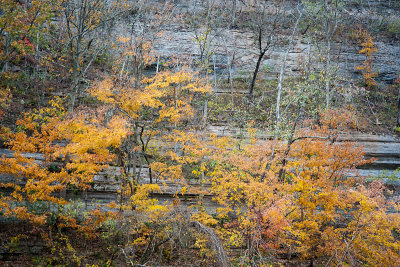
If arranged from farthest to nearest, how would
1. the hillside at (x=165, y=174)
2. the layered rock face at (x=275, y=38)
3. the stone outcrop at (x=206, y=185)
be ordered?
the layered rock face at (x=275, y=38)
the stone outcrop at (x=206, y=185)
the hillside at (x=165, y=174)

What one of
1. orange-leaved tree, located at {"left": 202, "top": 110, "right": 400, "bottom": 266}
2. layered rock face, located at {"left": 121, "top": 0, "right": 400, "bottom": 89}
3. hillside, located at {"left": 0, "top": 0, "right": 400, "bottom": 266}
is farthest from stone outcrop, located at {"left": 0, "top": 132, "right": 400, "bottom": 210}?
layered rock face, located at {"left": 121, "top": 0, "right": 400, "bottom": 89}

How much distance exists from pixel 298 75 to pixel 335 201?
19298mm

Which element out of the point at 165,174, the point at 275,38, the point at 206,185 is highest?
the point at 275,38

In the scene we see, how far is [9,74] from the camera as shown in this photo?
2367 centimetres

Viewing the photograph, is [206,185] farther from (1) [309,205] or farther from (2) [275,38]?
(2) [275,38]

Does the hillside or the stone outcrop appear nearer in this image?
the hillside

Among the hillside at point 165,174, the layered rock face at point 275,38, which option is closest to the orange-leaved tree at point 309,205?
the hillside at point 165,174

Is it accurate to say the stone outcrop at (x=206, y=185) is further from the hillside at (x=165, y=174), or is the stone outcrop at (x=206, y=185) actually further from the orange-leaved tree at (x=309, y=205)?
the orange-leaved tree at (x=309, y=205)

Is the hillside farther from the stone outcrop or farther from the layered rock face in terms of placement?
the layered rock face

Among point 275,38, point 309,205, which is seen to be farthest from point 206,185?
point 275,38

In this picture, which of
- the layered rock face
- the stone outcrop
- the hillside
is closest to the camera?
the hillside

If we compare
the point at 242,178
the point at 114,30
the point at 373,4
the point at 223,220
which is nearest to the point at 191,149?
the point at 242,178

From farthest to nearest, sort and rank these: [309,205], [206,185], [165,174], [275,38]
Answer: [275,38] → [206,185] → [165,174] → [309,205]

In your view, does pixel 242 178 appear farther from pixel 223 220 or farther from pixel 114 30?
pixel 114 30
